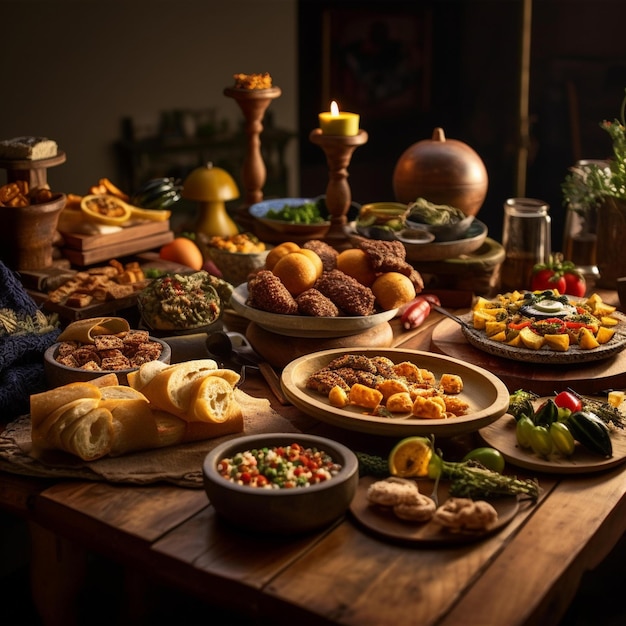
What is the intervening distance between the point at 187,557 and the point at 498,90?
6830mm

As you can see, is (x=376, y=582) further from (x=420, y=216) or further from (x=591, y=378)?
(x=420, y=216)

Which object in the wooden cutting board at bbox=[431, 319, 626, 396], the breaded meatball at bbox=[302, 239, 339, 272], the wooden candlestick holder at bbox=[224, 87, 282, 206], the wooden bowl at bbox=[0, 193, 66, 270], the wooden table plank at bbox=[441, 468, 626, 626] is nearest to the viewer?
the wooden table plank at bbox=[441, 468, 626, 626]

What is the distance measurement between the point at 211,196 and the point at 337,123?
68 centimetres

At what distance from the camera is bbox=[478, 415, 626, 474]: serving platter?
77.2 inches

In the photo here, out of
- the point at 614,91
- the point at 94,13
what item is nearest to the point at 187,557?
the point at 94,13

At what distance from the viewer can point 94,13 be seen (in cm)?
581

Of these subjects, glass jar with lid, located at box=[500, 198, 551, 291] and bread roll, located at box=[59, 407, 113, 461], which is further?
glass jar with lid, located at box=[500, 198, 551, 291]

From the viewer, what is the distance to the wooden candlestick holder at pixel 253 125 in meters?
3.44

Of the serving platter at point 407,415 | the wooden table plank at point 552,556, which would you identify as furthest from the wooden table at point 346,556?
the serving platter at point 407,415

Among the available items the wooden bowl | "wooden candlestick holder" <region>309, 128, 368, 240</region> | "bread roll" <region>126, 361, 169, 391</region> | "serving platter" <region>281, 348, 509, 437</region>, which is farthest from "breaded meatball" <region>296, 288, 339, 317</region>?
the wooden bowl

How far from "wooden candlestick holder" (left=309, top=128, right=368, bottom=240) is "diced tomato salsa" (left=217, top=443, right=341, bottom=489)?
1.58m

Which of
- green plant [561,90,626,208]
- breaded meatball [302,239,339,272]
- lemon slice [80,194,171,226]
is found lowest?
breaded meatball [302,239,339,272]

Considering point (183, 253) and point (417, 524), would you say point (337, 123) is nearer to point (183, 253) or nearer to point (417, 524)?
point (183, 253)

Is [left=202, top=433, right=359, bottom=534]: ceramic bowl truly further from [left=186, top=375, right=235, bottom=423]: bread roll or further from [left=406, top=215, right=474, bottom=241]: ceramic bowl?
[left=406, top=215, right=474, bottom=241]: ceramic bowl
